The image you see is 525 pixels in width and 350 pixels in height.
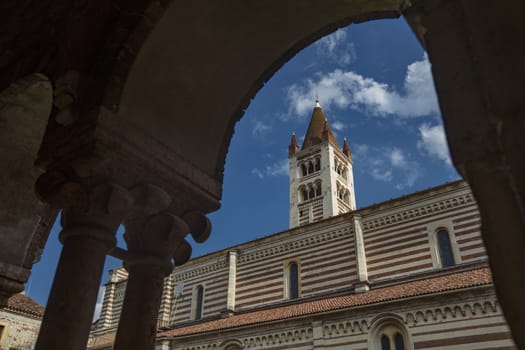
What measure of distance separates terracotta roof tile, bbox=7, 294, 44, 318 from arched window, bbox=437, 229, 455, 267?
14.3m

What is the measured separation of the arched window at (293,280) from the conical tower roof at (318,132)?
21.9m

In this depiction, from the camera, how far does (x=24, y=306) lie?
1400 cm

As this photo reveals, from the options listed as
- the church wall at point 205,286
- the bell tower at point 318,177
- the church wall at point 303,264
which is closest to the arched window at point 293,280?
the church wall at point 303,264

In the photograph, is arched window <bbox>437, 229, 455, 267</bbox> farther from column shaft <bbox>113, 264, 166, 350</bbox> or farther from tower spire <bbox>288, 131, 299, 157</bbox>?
tower spire <bbox>288, 131, 299, 157</bbox>

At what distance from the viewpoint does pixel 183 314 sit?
2327 centimetres

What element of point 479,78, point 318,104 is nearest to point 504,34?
point 479,78

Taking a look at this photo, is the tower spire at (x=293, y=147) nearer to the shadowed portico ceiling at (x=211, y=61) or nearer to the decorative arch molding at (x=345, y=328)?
the decorative arch molding at (x=345, y=328)

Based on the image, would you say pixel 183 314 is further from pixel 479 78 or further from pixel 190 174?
pixel 479 78

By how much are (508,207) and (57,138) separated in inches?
120

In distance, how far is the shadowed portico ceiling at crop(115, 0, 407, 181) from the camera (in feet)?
10.6

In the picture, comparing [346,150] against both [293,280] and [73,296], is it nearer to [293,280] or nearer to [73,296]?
[293,280]

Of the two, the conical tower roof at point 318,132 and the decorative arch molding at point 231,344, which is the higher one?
the conical tower roof at point 318,132

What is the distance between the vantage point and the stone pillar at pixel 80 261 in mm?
2504

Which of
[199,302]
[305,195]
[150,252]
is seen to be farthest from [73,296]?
[305,195]
